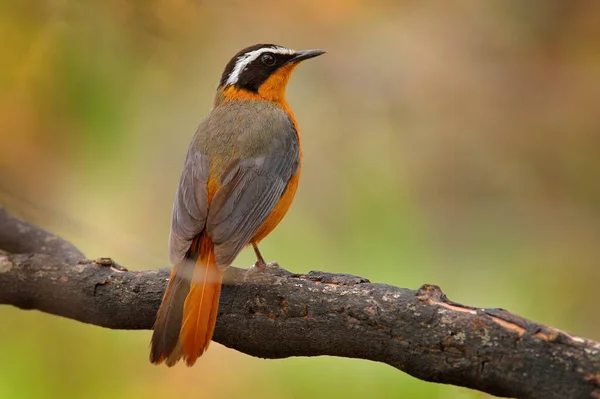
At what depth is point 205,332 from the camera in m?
3.66

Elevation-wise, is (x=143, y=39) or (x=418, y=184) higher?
(x=418, y=184)

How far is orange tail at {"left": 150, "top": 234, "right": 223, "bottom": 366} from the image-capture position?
3.63 m

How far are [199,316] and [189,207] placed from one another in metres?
0.82

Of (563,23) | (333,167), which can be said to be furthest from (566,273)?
(563,23)

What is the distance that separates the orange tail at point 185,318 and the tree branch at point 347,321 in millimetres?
154

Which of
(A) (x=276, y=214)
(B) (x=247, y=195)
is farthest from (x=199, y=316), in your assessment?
(A) (x=276, y=214)

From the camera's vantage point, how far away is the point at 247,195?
449 centimetres

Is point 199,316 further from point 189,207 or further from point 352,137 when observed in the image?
point 352,137

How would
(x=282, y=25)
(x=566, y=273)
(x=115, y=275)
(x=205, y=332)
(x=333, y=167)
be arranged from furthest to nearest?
(x=282, y=25) → (x=333, y=167) → (x=566, y=273) → (x=115, y=275) → (x=205, y=332)

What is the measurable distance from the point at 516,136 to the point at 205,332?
4.64 m

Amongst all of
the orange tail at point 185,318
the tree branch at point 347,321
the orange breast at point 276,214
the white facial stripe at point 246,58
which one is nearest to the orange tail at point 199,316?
the orange tail at point 185,318

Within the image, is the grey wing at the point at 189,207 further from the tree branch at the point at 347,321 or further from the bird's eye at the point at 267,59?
the bird's eye at the point at 267,59

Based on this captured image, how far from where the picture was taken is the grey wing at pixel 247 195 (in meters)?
4.14

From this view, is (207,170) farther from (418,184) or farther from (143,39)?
(418,184)
